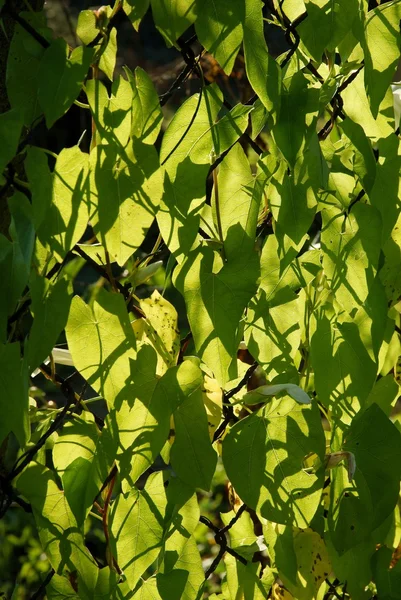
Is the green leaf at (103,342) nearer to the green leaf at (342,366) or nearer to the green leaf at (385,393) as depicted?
the green leaf at (342,366)

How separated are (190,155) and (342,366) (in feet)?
0.82

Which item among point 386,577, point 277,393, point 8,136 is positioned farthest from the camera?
point 386,577

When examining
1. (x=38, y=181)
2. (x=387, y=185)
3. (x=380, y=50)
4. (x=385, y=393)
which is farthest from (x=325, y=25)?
(x=385, y=393)

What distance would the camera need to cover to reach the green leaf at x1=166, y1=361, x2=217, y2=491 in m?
0.64

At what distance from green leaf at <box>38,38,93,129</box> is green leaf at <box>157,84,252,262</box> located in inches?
3.9

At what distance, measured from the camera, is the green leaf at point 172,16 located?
1.87ft

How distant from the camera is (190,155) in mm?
626

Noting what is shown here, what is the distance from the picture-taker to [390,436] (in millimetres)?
727

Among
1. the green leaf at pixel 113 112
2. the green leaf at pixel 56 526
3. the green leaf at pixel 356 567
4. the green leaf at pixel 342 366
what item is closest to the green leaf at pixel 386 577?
the green leaf at pixel 356 567

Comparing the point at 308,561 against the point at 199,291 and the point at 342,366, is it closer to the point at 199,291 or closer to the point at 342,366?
the point at 342,366

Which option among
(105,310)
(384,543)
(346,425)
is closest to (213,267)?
(105,310)

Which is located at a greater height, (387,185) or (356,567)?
(387,185)

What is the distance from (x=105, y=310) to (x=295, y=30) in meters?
0.31

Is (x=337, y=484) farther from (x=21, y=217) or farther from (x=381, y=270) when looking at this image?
(x=21, y=217)
